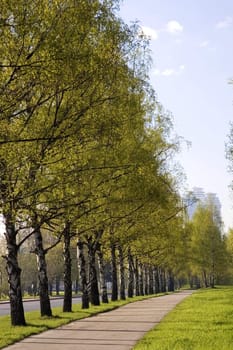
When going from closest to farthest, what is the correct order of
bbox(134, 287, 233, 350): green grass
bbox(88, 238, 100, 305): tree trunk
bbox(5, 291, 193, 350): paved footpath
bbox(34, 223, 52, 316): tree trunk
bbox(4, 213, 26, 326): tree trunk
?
1. bbox(134, 287, 233, 350): green grass
2. bbox(5, 291, 193, 350): paved footpath
3. bbox(4, 213, 26, 326): tree trunk
4. bbox(34, 223, 52, 316): tree trunk
5. bbox(88, 238, 100, 305): tree trunk

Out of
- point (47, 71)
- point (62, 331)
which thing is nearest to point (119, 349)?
point (62, 331)

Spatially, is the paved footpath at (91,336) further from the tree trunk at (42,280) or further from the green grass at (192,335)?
the tree trunk at (42,280)

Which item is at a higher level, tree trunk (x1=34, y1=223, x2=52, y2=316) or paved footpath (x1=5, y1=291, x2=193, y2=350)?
tree trunk (x1=34, y1=223, x2=52, y2=316)

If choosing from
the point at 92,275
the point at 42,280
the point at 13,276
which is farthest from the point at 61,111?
the point at 92,275

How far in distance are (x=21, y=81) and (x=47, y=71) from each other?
1.63 metres

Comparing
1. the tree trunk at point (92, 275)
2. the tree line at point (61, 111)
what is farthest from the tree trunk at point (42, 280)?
the tree trunk at point (92, 275)

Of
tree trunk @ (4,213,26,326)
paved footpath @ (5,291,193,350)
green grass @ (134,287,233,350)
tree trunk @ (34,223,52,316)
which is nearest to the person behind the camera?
green grass @ (134,287,233,350)

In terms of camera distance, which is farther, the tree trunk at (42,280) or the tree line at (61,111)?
the tree trunk at (42,280)

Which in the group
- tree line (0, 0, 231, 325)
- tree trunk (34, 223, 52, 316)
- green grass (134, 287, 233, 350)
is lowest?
green grass (134, 287, 233, 350)

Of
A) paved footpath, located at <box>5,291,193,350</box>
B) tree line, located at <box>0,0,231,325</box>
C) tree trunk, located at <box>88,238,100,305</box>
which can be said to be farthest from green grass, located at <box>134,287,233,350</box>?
tree trunk, located at <box>88,238,100,305</box>

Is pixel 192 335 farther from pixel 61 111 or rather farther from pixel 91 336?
pixel 61 111

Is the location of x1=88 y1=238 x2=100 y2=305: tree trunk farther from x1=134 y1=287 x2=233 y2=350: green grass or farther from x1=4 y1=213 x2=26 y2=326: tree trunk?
x1=134 y1=287 x2=233 y2=350: green grass

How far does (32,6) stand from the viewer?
1329 cm

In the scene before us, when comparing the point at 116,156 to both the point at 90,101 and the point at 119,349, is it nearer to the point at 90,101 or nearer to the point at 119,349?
the point at 90,101
